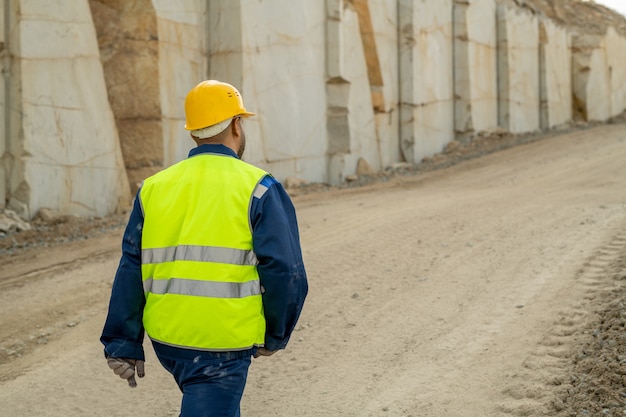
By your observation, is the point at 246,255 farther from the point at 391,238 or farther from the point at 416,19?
the point at 416,19

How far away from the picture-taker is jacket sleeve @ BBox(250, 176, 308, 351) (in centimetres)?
268

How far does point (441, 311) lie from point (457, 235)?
2388mm

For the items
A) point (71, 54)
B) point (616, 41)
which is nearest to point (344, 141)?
point (71, 54)

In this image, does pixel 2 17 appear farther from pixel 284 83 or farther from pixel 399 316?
pixel 399 316

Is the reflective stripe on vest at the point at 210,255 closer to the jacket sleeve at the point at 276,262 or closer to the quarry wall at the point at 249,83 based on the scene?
the jacket sleeve at the point at 276,262

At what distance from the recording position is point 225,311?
2652 millimetres

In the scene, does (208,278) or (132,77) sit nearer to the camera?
(208,278)

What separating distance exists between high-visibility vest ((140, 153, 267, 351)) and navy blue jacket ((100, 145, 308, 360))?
41 mm

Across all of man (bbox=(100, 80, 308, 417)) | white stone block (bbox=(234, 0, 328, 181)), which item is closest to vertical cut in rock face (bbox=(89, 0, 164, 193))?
white stone block (bbox=(234, 0, 328, 181))

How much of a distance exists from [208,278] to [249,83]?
30.8 feet

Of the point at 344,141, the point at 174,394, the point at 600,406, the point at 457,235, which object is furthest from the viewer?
the point at 344,141

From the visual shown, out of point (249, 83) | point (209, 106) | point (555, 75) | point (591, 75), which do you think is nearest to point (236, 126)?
point (209, 106)

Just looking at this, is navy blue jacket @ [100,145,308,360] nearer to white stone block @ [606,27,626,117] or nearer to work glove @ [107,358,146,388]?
work glove @ [107,358,146,388]

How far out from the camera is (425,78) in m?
16.6
